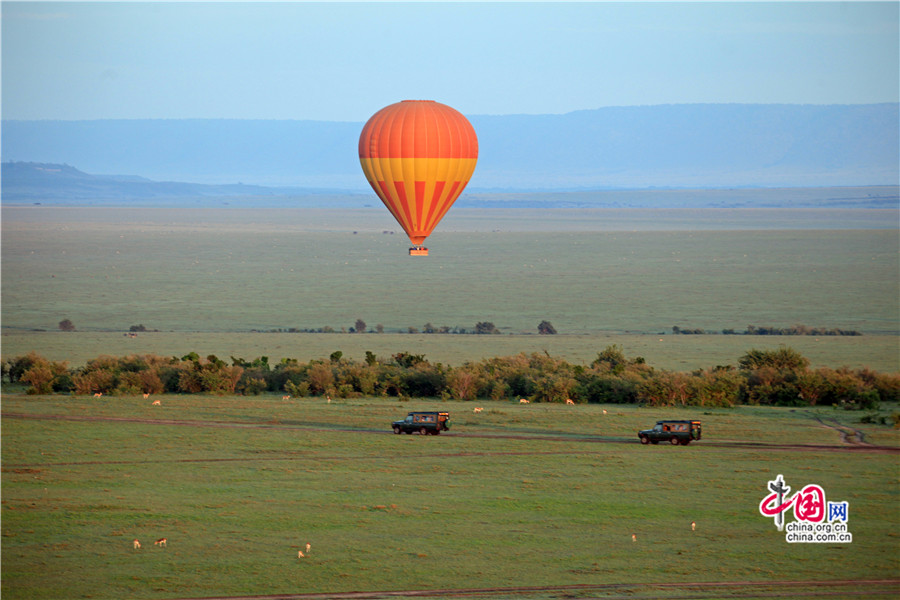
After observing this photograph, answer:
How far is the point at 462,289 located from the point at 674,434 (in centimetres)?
7333

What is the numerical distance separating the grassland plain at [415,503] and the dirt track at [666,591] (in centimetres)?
13

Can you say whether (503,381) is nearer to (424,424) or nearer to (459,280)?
(424,424)

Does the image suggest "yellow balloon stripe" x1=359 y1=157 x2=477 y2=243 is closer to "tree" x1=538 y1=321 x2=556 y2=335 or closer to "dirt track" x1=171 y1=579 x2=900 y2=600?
"dirt track" x1=171 y1=579 x2=900 y2=600

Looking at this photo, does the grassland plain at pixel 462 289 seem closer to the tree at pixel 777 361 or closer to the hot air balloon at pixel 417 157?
the tree at pixel 777 361

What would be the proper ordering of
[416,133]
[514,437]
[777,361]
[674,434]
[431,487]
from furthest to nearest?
[777,361]
[416,133]
[514,437]
[674,434]
[431,487]

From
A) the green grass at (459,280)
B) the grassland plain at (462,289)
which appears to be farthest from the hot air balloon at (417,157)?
the green grass at (459,280)

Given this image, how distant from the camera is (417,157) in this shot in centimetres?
4344

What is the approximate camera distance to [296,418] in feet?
125

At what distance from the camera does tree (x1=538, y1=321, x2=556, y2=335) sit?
75562 mm

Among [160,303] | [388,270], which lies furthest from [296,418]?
[388,270]

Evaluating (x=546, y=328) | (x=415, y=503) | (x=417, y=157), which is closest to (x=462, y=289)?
(x=546, y=328)

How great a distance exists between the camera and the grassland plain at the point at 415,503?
69.9 feet

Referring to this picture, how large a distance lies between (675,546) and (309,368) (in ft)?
84.6

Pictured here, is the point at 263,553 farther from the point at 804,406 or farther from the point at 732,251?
the point at 732,251
